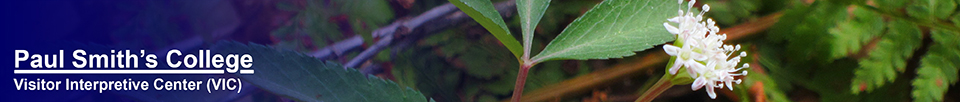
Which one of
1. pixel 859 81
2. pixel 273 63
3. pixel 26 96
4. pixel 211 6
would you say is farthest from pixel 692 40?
pixel 211 6

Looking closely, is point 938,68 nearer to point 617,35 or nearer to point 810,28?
point 810,28

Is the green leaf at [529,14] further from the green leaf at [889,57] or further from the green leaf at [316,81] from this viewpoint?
the green leaf at [889,57]

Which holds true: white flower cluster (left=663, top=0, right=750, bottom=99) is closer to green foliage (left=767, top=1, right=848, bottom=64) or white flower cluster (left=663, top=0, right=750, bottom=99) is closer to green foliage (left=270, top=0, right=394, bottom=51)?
green foliage (left=767, top=1, right=848, bottom=64)

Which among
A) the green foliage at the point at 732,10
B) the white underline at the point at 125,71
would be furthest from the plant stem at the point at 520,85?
the green foliage at the point at 732,10

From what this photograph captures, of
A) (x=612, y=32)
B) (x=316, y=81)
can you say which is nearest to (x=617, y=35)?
(x=612, y=32)

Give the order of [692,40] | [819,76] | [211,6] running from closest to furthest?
[692,40] < [819,76] < [211,6]

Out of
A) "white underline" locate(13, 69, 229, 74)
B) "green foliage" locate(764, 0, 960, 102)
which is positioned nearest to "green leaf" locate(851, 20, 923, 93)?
"green foliage" locate(764, 0, 960, 102)

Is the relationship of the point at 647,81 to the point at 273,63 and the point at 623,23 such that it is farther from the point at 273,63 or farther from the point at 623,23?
the point at 273,63
